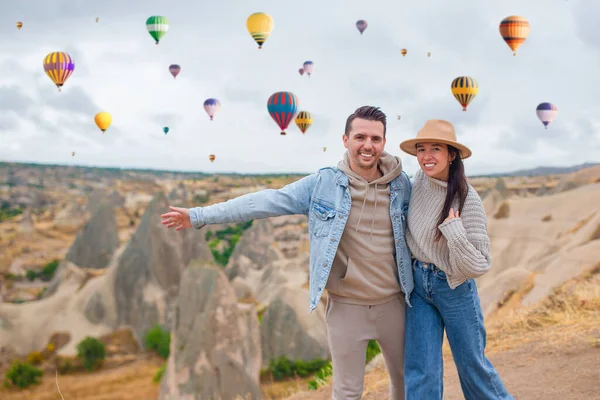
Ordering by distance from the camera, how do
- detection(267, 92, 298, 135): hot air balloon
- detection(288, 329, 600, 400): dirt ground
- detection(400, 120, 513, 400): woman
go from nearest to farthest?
detection(400, 120, 513, 400): woman
detection(288, 329, 600, 400): dirt ground
detection(267, 92, 298, 135): hot air balloon

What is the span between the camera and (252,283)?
2341 centimetres

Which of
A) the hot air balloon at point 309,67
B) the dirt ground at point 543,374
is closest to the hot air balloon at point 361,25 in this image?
the hot air balloon at point 309,67

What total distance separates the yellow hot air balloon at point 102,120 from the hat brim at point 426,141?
75.5ft

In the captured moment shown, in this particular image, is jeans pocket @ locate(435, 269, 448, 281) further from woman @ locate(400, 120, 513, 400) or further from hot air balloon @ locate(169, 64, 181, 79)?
hot air balloon @ locate(169, 64, 181, 79)

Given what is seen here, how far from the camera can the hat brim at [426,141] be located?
2.57 meters

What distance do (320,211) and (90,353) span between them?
1805 centimetres

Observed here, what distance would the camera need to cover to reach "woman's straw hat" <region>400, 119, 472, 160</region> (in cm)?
257

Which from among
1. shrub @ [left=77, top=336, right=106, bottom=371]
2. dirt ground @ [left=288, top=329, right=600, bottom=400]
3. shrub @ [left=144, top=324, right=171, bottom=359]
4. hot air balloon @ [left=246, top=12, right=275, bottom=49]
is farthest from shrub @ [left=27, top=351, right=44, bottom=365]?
dirt ground @ [left=288, top=329, right=600, bottom=400]

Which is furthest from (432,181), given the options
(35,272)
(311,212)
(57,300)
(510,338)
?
(35,272)

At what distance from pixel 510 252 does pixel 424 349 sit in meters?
20.6

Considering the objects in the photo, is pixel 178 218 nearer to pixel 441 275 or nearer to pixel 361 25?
pixel 441 275

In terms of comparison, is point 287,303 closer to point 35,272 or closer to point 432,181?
point 432,181

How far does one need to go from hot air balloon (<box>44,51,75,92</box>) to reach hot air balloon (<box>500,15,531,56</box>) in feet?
43.1

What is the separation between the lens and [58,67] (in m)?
19.0
